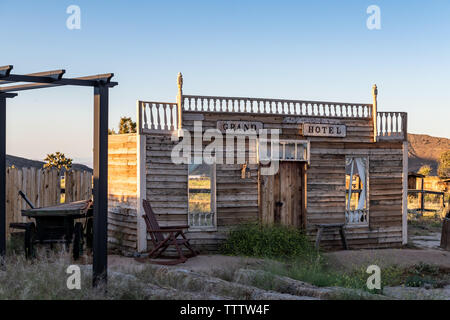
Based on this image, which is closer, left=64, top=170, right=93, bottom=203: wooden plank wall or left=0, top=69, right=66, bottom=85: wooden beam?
left=0, top=69, right=66, bottom=85: wooden beam

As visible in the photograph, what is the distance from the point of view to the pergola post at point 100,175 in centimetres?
653

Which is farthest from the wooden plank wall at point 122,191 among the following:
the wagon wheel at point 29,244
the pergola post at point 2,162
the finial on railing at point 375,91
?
the finial on railing at point 375,91

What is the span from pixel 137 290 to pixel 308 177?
25.7 feet

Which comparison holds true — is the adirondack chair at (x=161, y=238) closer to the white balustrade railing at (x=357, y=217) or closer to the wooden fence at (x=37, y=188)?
the wooden fence at (x=37, y=188)

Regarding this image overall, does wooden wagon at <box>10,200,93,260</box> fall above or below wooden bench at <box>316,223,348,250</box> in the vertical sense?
above

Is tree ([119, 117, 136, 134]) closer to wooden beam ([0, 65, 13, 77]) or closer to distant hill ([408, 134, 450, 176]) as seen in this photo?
wooden beam ([0, 65, 13, 77])

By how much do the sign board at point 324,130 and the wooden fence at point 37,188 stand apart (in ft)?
20.5

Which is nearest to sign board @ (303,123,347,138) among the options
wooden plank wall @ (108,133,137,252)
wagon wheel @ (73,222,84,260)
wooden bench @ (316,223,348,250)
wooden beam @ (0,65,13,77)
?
wooden bench @ (316,223,348,250)

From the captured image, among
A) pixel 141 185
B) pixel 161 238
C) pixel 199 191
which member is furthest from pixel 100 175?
pixel 199 191

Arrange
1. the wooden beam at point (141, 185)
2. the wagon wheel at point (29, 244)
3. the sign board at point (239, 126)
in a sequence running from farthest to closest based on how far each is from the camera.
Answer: the sign board at point (239, 126) → the wooden beam at point (141, 185) → the wagon wheel at point (29, 244)

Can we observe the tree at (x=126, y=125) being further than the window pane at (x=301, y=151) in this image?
Yes

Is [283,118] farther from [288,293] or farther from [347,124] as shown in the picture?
[288,293]

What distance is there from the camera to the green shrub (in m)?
11.9

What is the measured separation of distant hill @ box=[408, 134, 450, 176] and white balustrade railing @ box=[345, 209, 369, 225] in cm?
7370
